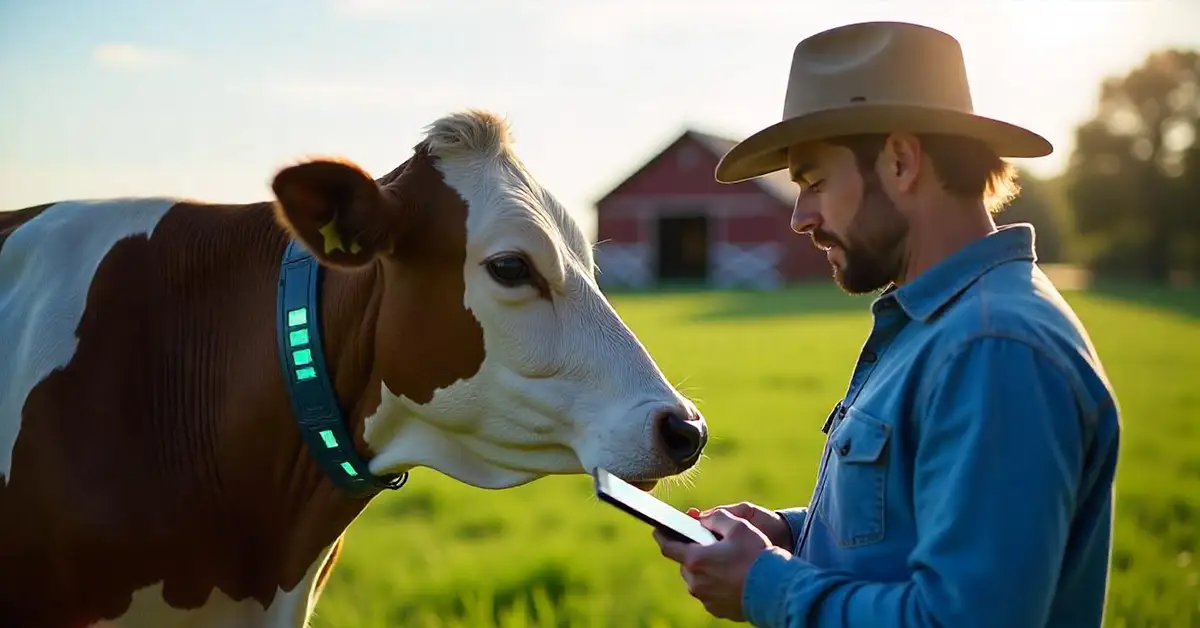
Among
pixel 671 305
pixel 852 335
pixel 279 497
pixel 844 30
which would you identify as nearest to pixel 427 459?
pixel 279 497

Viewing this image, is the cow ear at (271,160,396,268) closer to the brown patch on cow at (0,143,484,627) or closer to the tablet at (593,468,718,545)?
the brown patch on cow at (0,143,484,627)

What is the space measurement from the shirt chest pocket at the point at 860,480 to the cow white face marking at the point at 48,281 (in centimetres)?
186

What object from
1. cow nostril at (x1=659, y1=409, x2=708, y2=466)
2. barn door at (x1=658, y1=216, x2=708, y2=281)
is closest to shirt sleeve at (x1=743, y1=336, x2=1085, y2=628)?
cow nostril at (x1=659, y1=409, x2=708, y2=466)

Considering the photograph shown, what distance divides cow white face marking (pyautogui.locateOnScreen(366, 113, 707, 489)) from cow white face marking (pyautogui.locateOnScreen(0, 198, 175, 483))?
Answer: 0.80 metres

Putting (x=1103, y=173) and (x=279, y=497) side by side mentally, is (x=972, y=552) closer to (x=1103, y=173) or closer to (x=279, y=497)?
(x=279, y=497)

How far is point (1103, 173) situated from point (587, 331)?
4576 centimetres

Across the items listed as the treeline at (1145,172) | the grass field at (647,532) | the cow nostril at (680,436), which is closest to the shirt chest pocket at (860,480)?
the cow nostril at (680,436)

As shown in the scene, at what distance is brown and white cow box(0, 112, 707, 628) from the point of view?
253cm

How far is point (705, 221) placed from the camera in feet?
133

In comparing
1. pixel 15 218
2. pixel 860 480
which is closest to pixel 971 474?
pixel 860 480

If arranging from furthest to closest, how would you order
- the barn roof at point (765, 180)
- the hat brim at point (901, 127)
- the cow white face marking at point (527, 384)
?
the barn roof at point (765, 180)
the cow white face marking at point (527, 384)
the hat brim at point (901, 127)

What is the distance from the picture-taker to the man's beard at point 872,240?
2012mm

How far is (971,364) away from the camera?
1701 mm

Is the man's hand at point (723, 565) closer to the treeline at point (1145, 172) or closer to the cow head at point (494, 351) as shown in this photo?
the cow head at point (494, 351)
